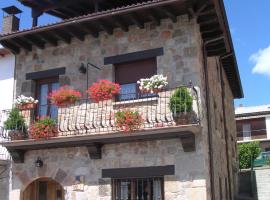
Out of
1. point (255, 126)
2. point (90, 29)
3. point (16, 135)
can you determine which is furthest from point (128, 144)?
point (255, 126)

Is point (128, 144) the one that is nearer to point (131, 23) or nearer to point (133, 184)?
point (133, 184)

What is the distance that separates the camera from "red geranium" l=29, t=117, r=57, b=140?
1162 cm

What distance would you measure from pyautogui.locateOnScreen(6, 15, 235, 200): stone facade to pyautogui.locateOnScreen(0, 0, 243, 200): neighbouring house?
0.09 feet

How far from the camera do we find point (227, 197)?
14625 millimetres

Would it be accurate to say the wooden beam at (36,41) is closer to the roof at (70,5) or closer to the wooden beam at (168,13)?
the roof at (70,5)

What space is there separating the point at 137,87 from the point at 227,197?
5.60 m

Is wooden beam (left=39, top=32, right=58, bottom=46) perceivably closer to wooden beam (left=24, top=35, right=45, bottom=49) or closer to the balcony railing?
wooden beam (left=24, top=35, right=45, bottom=49)

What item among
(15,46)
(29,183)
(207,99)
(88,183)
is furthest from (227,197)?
(15,46)

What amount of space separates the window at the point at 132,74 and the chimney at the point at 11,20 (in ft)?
13.9

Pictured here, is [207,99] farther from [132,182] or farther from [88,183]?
[88,183]

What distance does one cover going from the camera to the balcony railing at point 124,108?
10.2m

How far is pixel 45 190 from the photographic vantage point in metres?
12.8

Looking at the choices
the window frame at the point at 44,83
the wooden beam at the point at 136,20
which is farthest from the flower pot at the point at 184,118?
the window frame at the point at 44,83

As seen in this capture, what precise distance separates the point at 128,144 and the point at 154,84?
1.72 meters
